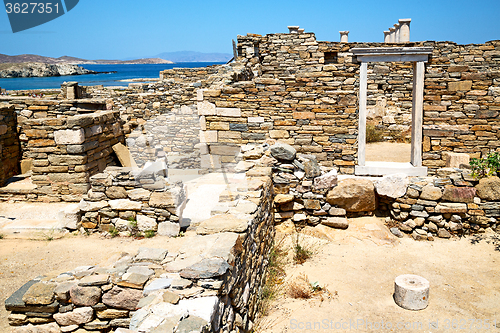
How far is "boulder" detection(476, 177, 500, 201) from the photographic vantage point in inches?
233

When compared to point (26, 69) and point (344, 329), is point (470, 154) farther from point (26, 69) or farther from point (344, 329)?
point (26, 69)

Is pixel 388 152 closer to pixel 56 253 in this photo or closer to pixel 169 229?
pixel 169 229

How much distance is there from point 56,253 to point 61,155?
2.79 metres

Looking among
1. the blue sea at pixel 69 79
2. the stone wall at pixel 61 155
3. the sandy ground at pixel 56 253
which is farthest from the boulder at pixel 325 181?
the blue sea at pixel 69 79

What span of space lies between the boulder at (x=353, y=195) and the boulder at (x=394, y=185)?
0.21 m

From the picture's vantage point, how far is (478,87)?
796 centimetres

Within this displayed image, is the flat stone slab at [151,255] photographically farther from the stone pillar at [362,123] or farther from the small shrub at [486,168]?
the small shrub at [486,168]

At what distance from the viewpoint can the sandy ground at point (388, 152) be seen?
370 inches

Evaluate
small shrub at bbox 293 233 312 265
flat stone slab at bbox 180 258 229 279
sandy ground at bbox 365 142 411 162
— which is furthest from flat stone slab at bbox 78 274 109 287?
sandy ground at bbox 365 142 411 162

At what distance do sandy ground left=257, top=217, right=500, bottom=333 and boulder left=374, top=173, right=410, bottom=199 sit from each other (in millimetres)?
573

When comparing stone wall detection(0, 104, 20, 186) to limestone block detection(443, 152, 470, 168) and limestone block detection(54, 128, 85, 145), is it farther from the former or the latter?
limestone block detection(443, 152, 470, 168)

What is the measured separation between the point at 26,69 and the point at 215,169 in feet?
257

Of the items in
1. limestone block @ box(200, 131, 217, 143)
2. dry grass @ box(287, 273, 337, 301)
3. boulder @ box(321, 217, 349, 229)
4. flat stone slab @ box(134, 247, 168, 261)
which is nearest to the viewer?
flat stone slab @ box(134, 247, 168, 261)

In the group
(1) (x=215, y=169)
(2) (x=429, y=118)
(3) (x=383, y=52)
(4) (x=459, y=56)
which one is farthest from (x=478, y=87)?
(1) (x=215, y=169)
